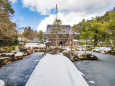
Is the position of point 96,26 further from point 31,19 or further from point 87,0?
point 31,19

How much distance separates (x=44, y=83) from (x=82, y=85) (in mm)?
950

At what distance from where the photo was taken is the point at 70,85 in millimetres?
1882

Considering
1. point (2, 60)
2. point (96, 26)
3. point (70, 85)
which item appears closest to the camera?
point (70, 85)

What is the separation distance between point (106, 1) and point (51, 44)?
770 cm

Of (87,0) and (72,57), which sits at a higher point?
(87,0)

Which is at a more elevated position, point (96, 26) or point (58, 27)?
point (96, 26)

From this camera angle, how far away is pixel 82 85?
6.30ft

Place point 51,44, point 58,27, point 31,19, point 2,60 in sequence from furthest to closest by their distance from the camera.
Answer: point 31,19 → point 51,44 → point 58,27 → point 2,60

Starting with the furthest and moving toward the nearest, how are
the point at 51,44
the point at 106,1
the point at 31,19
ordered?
1. the point at 31,19
2. the point at 51,44
3. the point at 106,1

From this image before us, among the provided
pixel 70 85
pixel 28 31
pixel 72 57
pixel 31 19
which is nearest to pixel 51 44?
pixel 72 57

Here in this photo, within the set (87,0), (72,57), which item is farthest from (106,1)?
(72,57)

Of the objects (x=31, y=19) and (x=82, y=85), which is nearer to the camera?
(x=82, y=85)

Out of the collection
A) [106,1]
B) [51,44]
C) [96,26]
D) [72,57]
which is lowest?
[72,57]

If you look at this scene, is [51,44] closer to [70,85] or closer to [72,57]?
[72,57]
